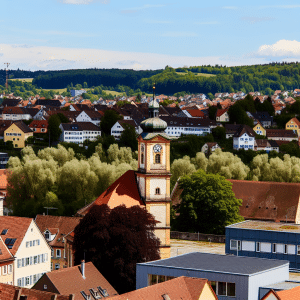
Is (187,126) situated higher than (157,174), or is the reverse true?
(157,174)

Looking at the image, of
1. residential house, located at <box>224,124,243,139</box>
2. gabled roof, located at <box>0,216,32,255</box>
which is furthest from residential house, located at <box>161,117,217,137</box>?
gabled roof, located at <box>0,216,32,255</box>

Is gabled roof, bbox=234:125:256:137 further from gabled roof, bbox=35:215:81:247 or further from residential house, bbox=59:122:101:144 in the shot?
gabled roof, bbox=35:215:81:247

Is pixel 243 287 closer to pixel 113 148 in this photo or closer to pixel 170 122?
pixel 113 148

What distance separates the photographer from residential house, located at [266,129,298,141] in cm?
18900

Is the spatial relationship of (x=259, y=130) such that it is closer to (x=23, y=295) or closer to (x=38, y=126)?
(x=38, y=126)

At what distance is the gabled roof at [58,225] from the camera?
7450 centimetres

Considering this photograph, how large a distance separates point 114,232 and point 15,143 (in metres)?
116

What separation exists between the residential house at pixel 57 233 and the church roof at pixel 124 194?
5029 mm

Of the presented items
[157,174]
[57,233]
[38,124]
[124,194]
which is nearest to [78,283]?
[124,194]

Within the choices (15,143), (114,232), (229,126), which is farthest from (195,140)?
(114,232)

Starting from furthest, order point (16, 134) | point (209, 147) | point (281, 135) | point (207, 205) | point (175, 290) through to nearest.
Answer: point (281, 135)
point (16, 134)
point (209, 147)
point (207, 205)
point (175, 290)

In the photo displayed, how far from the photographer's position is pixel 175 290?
1672 inches

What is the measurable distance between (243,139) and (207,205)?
89.1 metres

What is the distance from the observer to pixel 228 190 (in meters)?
85.9
